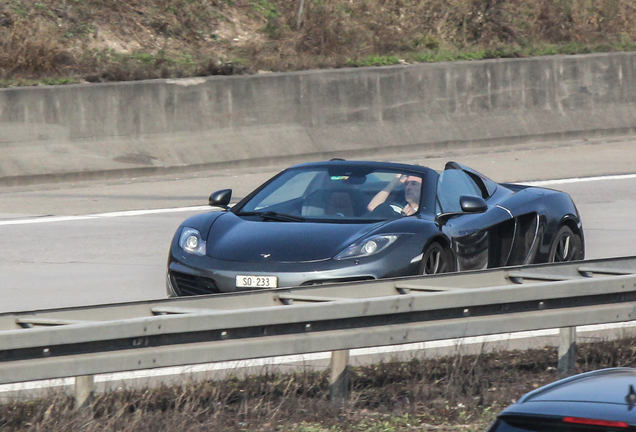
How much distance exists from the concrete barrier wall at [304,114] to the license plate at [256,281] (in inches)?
369

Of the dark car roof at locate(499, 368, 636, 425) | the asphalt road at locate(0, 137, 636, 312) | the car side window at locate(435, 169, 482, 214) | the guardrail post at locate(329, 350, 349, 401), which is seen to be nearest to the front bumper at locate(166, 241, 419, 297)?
the car side window at locate(435, 169, 482, 214)

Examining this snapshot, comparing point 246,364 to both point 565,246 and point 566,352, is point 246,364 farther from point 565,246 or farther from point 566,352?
point 565,246

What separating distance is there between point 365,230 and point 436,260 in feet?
1.98

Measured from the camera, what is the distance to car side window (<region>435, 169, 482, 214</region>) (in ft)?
29.5

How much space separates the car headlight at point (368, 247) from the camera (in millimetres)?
7891

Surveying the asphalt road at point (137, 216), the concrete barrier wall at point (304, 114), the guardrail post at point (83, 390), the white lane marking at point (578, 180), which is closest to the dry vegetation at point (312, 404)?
the guardrail post at point (83, 390)

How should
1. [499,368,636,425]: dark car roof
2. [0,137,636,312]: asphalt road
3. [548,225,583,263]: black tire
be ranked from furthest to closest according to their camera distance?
[0,137,636,312]: asphalt road → [548,225,583,263]: black tire → [499,368,636,425]: dark car roof

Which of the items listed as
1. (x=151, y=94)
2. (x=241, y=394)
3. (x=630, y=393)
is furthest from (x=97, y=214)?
(x=630, y=393)

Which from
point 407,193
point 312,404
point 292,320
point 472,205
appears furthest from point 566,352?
point 407,193

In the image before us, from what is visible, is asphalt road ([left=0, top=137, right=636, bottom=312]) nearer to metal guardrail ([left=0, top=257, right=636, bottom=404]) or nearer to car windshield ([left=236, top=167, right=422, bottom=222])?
car windshield ([left=236, top=167, right=422, bottom=222])

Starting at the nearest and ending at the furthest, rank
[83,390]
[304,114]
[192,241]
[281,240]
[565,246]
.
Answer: [83,390]
[281,240]
[192,241]
[565,246]
[304,114]

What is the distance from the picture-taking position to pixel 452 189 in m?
9.29

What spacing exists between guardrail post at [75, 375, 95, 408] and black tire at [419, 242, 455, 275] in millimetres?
3071

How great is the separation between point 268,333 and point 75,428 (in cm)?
108
